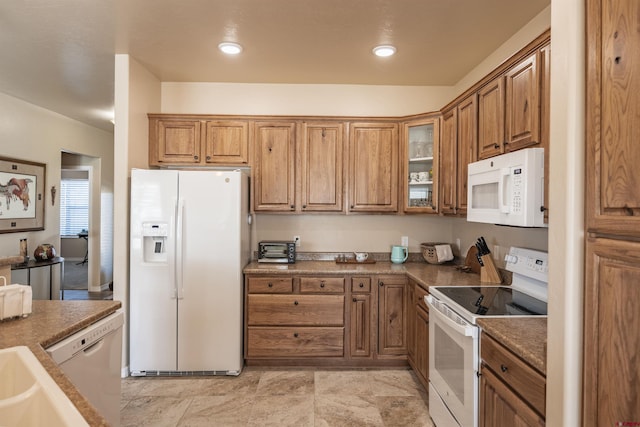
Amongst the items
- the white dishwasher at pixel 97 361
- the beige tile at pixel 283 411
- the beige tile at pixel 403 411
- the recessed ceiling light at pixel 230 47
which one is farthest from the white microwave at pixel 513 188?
the white dishwasher at pixel 97 361

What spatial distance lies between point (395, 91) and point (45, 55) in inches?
124

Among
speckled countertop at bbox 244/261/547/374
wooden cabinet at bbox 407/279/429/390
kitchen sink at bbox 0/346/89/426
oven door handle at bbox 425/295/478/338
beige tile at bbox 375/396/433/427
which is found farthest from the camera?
wooden cabinet at bbox 407/279/429/390

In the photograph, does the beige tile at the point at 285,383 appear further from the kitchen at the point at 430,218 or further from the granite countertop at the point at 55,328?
the granite countertop at the point at 55,328

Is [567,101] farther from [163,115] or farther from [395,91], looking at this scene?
[163,115]

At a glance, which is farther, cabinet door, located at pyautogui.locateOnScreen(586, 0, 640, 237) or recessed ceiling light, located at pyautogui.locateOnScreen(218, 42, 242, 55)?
recessed ceiling light, located at pyautogui.locateOnScreen(218, 42, 242, 55)

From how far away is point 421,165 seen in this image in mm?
3277

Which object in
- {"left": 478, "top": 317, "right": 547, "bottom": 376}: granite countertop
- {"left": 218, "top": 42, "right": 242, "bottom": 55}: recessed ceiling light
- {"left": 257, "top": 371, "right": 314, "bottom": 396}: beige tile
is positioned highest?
{"left": 218, "top": 42, "right": 242, "bottom": 55}: recessed ceiling light

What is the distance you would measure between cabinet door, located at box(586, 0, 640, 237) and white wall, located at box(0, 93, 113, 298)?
17.1 ft

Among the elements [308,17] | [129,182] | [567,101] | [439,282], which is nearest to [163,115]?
[129,182]

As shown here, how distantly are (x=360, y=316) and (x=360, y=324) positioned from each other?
7cm

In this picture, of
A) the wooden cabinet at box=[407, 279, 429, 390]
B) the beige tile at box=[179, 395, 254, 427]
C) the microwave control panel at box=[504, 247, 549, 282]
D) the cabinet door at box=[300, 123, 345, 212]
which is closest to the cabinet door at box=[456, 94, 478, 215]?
the microwave control panel at box=[504, 247, 549, 282]

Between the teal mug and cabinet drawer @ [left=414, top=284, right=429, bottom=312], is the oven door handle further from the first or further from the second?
the teal mug

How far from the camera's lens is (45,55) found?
298 cm

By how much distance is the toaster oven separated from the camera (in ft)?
11.1
